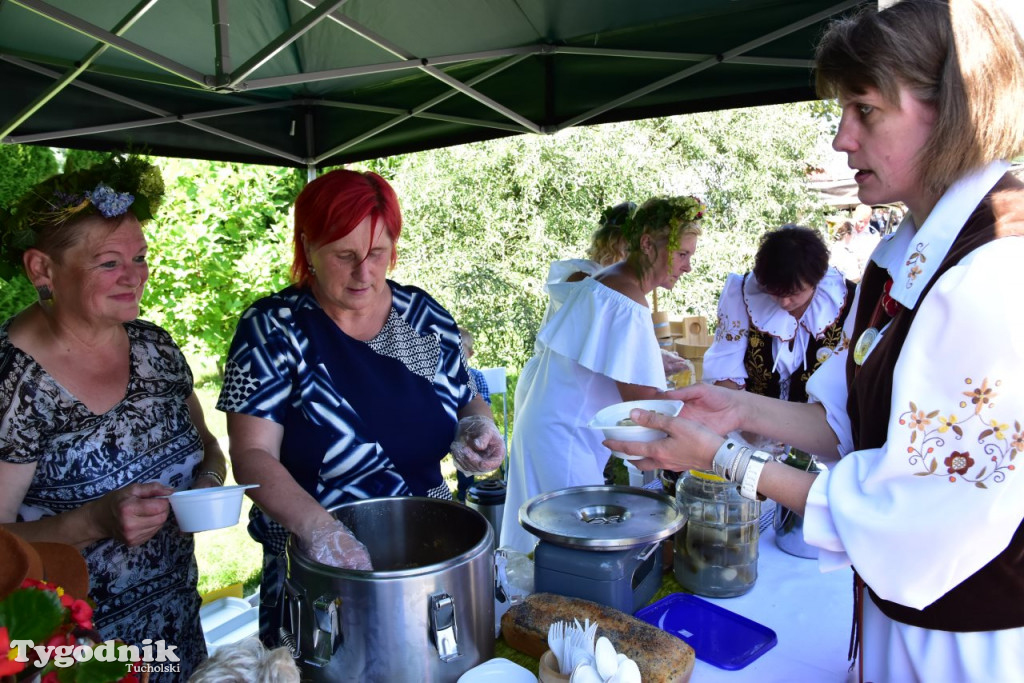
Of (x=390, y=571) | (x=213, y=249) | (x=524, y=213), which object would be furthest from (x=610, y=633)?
(x=524, y=213)

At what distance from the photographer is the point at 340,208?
191 cm

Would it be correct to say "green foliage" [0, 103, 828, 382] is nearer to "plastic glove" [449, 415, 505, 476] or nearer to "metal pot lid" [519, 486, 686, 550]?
"plastic glove" [449, 415, 505, 476]

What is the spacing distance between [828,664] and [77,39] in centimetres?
359

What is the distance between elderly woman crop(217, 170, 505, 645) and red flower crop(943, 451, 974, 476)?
3.87 feet

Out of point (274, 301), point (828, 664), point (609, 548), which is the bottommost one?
point (828, 664)


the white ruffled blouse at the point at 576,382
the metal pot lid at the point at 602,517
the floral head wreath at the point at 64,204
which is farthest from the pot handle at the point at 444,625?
the white ruffled blouse at the point at 576,382

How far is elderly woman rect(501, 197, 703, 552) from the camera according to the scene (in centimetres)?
305

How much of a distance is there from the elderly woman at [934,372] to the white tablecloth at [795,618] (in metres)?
0.15

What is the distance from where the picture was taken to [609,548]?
4.96 ft

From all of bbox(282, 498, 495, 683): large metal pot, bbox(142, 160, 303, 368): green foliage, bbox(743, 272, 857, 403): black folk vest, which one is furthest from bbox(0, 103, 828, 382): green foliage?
bbox(282, 498, 495, 683): large metal pot

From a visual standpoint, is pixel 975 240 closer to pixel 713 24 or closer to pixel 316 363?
pixel 316 363

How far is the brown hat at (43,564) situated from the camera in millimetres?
871

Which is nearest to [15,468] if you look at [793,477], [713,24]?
[793,477]

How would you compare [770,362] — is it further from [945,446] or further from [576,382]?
[945,446]
